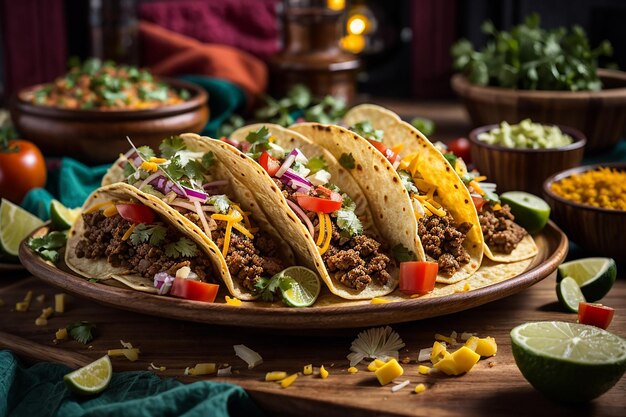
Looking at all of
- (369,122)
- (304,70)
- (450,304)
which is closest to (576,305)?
(450,304)

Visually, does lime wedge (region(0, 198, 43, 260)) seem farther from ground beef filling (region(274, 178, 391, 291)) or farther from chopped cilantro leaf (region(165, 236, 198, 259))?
ground beef filling (region(274, 178, 391, 291))

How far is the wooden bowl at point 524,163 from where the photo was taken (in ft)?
15.7

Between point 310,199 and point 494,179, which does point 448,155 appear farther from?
point 494,179

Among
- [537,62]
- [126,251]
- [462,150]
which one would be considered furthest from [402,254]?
→ [537,62]

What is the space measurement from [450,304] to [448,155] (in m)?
0.91

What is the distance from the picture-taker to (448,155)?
382 cm

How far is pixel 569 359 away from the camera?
8.82 feet

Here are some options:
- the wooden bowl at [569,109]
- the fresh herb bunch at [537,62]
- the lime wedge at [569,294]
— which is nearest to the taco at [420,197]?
the lime wedge at [569,294]

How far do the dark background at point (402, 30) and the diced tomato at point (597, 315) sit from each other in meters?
4.38

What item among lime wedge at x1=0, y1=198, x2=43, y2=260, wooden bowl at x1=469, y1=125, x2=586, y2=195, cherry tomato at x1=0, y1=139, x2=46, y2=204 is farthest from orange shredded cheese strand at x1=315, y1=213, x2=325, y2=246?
cherry tomato at x1=0, y1=139, x2=46, y2=204

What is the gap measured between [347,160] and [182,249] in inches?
31.8

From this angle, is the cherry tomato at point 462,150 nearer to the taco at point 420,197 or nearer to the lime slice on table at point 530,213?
the lime slice on table at point 530,213

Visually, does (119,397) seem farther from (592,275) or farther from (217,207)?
(592,275)

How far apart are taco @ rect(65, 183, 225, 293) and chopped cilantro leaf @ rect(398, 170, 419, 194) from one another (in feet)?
2.78
